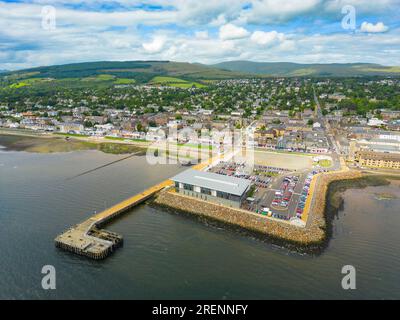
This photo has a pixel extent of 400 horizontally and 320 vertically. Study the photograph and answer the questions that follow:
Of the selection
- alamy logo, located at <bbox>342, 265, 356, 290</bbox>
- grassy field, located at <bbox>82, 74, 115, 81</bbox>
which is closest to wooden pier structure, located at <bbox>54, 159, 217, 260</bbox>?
alamy logo, located at <bbox>342, 265, 356, 290</bbox>

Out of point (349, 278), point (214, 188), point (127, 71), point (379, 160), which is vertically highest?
point (127, 71)

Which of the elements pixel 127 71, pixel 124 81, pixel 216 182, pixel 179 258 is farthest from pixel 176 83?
pixel 179 258

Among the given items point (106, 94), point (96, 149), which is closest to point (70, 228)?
point (96, 149)

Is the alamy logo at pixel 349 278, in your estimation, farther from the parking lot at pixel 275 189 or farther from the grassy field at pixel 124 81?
the grassy field at pixel 124 81

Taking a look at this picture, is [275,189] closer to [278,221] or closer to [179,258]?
[278,221]

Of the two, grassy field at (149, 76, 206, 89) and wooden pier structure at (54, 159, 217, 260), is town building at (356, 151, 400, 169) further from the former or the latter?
grassy field at (149, 76, 206, 89)

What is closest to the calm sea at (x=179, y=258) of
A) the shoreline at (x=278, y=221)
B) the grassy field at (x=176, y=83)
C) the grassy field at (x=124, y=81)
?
the shoreline at (x=278, y=221)
